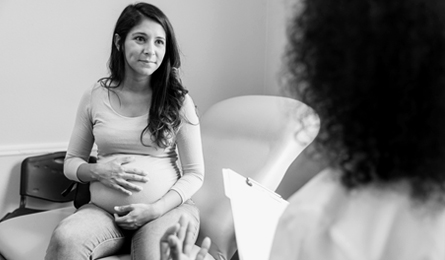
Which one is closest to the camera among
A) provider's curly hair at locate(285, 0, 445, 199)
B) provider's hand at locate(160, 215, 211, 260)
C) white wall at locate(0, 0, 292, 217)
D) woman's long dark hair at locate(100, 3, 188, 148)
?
provider's curly hair at locate(285, 0, 445, 199)

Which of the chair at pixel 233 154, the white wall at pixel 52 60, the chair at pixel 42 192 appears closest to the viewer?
A: the chair at pixel 233 154

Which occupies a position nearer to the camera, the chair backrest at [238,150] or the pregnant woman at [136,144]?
the pregnant woman at [136,144]

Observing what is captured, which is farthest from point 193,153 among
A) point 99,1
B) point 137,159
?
point 99,1

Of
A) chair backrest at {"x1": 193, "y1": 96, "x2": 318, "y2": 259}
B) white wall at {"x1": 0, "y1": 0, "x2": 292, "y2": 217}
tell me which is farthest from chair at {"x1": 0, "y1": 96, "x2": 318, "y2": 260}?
white wall at {"x1": 0, "y1": 0, "x2": 292, "y2": 217}

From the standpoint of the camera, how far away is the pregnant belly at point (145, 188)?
1.49 meters

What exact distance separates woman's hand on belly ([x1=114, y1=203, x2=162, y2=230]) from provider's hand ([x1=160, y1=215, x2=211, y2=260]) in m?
0.62

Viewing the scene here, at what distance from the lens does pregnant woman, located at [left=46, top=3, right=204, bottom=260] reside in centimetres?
144

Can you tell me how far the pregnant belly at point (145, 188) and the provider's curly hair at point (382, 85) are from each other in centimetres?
111

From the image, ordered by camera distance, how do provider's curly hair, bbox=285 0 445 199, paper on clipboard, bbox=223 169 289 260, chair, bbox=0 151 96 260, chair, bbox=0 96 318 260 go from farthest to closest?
chair, bbox=0 151 96 260 < chair, bbox=0 96 318 260 < paper on clipboard, bbox=223 169 289 260 < provider's curly hair, bbox=285 0 445 199

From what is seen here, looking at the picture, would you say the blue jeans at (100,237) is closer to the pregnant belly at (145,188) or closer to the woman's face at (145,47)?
the pregnant belly at (145,188)

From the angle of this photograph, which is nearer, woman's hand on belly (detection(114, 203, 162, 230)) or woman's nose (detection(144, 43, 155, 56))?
woman's hand on belly (detection(114, 203, 162, 230))

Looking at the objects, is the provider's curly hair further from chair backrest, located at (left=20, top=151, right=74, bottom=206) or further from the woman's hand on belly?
chair backrest, located at (left=20, top=151, right=74, bottom=206)

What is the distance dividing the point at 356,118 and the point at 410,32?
82 mm

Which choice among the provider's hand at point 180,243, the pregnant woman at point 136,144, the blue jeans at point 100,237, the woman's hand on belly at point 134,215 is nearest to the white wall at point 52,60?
the pregnant woman at point 136,144
